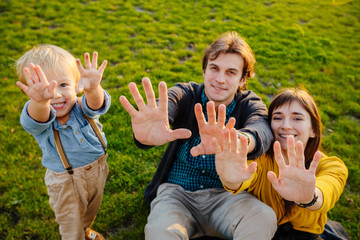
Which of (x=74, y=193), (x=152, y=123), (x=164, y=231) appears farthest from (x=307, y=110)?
(x=74, y=193)

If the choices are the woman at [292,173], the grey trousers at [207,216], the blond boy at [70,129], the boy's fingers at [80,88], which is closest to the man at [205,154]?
the grey trousers at [207,216]

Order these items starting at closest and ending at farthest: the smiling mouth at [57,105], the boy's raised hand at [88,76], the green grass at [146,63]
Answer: the boy's raised hand at [88,76]
the smiling mouth at [57,105]
the green grass at [146,63]

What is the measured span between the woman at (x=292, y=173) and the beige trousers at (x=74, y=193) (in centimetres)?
114

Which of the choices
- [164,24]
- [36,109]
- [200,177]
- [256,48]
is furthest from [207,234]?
[164,24]

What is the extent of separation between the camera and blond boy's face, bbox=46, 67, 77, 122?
2094mm

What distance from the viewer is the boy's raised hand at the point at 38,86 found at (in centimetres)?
172

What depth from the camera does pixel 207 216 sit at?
2434 millimetres

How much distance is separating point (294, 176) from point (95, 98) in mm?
1592

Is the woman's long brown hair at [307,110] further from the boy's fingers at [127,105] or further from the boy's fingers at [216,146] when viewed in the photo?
the boy's fingers at [127,105]

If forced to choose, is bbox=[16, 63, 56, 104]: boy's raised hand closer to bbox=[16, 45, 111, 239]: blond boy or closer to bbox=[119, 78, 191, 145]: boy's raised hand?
bbox=[16, 45, 111, 239]: blond boy

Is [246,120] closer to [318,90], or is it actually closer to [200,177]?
[200,177]

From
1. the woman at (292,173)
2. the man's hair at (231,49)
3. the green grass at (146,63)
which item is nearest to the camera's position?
the woman at (292,173)

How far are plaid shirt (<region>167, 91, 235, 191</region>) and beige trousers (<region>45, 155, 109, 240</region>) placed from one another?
0.75 m

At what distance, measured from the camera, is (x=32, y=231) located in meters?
2.72
